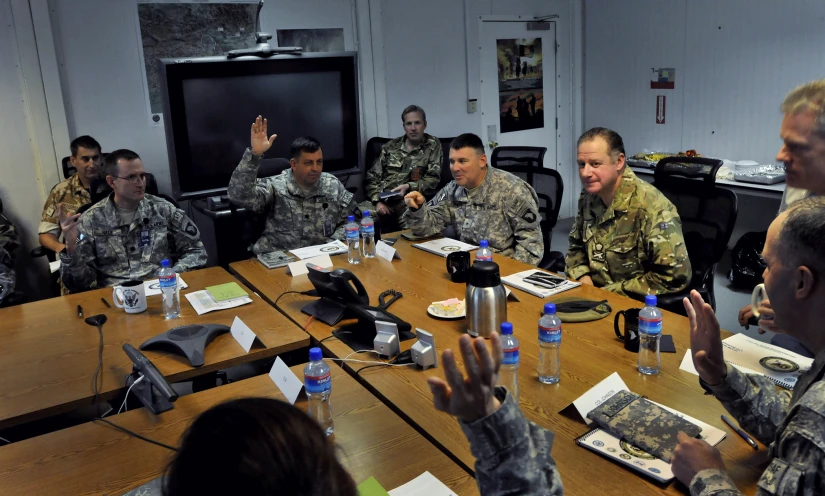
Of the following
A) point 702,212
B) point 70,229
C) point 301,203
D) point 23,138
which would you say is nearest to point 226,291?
point 70,229

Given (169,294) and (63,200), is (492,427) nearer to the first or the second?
(169,294)

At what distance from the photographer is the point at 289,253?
11.0ft

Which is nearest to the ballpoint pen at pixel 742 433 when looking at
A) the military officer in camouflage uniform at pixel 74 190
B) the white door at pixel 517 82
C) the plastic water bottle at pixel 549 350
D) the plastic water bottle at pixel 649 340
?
the plastic water bottle at pixel 649 340

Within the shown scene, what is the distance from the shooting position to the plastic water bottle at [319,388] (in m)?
1.61

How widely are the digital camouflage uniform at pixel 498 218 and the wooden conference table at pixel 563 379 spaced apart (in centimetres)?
57

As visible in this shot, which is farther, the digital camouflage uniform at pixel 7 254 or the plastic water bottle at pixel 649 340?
the digital camouflage uniform at pixel 7 254

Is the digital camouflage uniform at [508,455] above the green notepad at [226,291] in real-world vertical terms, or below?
above

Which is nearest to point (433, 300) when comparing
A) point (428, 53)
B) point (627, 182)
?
point (627, 182)

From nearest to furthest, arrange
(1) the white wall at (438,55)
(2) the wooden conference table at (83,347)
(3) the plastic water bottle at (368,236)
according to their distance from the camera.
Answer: (2) the wooden conference table at (83,347)
(3) the plastic water bottle at (368,236)
(1) the white wall at (438,55)

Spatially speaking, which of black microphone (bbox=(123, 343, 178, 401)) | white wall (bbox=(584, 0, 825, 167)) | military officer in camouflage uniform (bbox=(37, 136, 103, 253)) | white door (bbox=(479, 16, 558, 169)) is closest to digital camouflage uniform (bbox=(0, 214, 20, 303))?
military officer in camouflage uniform (bbox=(37, 136, 103, 253))

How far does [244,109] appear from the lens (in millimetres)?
4645

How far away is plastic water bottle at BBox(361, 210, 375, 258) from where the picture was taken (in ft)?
10.6

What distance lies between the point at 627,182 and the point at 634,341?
1124mm

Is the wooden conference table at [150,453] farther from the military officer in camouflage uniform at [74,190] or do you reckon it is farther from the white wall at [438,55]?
the white wall at [438,55]
